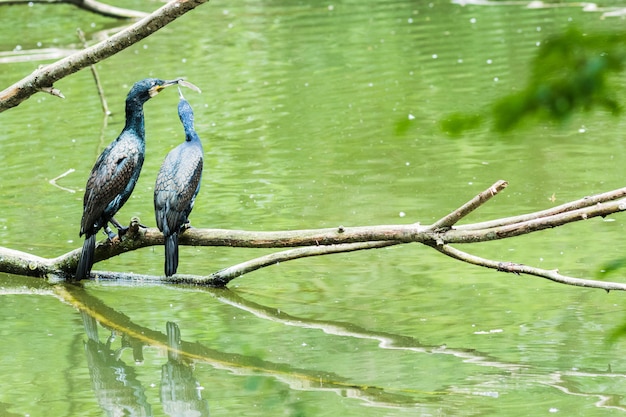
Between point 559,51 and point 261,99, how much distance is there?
31.0ft

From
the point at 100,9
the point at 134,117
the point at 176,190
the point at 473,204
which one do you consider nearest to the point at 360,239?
the point at 473,204

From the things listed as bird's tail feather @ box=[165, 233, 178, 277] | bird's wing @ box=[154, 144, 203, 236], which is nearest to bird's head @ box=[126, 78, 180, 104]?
bird's wing @ box=[154, 144, 203, 236]

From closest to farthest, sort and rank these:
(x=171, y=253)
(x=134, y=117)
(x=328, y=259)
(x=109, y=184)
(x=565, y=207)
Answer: (x=565, y=207), (x=171, y=253), (x=109, y=184), (x=134, y=117), (x=328, y=259)

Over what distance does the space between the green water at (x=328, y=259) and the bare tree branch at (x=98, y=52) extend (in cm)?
126

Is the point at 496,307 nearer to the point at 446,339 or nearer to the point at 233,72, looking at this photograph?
the point at 446,339

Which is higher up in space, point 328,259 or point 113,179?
point 113,179

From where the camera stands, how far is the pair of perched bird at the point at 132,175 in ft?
16.5

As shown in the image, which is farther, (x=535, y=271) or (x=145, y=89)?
(x=145, y=89)

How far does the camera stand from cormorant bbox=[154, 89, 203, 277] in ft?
16.0

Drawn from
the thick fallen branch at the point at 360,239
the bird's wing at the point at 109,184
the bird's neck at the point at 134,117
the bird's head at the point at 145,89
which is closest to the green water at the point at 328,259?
the thick fallen branch at the point at 360,239

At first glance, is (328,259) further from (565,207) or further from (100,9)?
(100,9)

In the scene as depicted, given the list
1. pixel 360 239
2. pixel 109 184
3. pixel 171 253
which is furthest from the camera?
pixel 109 184

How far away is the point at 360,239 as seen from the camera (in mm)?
4520

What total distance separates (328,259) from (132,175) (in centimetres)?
132
